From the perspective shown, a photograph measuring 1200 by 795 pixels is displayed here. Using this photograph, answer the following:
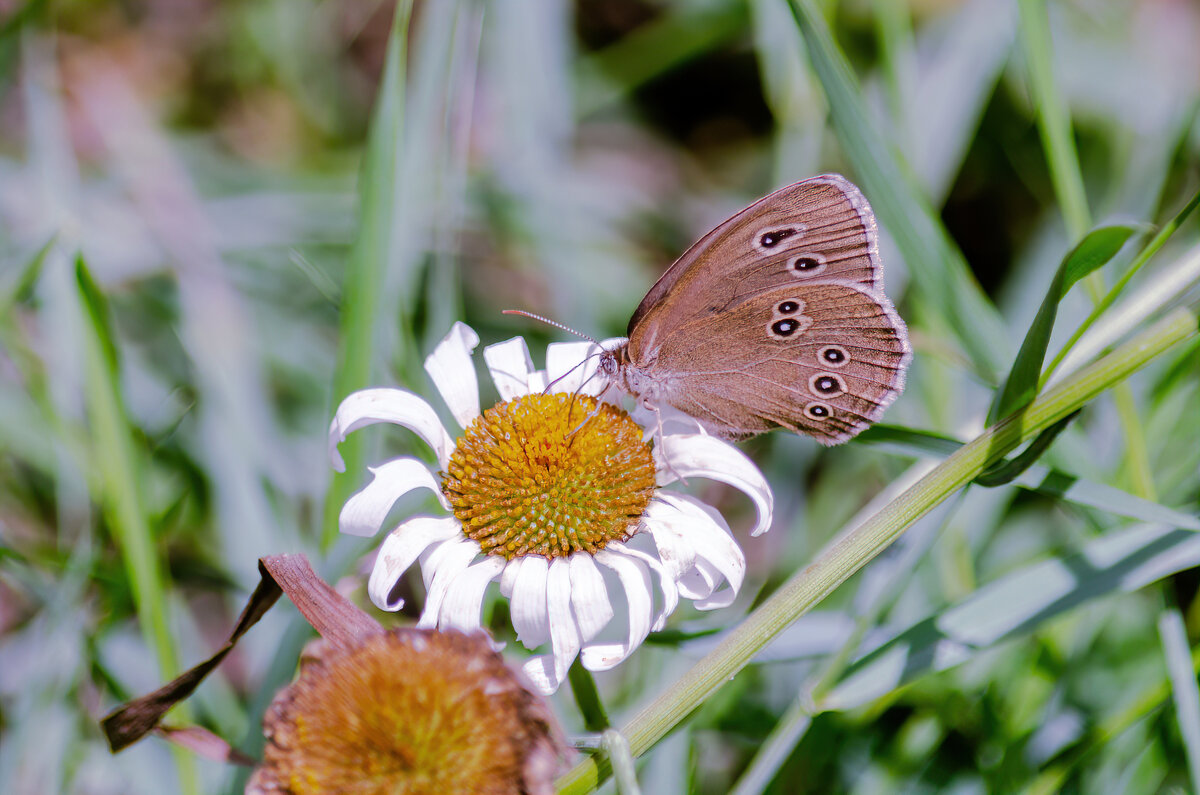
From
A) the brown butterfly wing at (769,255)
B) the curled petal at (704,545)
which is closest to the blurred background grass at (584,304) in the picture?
the brown butterfly wing at (769,255)

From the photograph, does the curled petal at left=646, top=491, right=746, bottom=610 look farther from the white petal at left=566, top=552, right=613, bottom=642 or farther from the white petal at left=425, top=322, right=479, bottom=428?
the white petal at left=425, top=322, right=479, bottom=428

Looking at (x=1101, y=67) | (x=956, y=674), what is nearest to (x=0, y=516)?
(x=956, y=674)

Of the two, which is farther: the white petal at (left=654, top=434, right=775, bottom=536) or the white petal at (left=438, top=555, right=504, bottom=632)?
the white petal at (left=654, top=434, right=775, bottom=536)

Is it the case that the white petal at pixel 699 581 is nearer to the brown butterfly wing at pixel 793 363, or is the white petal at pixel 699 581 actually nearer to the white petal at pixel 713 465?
the white petal at pixel 713 465

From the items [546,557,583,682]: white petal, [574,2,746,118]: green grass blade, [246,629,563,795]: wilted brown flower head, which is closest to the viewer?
[246,629,563,795]: wilted brown flower head

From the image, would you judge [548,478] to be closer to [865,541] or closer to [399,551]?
[399,551]

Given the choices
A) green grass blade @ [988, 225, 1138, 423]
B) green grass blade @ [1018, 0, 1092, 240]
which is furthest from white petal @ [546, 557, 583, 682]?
green grass blade @ [1018, 0, 1092, 240]

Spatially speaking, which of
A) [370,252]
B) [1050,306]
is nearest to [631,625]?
[1050,306]
